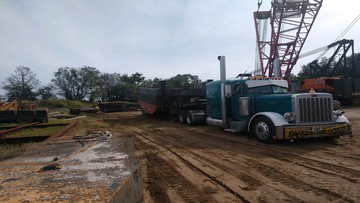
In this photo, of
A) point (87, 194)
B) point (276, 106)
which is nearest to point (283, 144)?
point (276, 106)

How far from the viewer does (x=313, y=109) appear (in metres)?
8.05

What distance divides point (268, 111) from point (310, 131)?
1.47 m

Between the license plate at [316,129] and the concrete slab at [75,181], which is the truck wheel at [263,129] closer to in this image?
the license plate at [316,129]

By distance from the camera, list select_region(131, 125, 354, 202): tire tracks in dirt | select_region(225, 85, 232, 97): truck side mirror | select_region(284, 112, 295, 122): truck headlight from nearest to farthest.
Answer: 1. select_region(131, 125, 354, 202): tire tracks in dirt
2. select_region(284, 112, 295, 122): truck headlight
3. select_region(225, 85, 232, 97): truck side mirror

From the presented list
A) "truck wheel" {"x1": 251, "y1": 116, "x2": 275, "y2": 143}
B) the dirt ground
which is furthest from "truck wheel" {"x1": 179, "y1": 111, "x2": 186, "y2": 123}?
the dirt ground

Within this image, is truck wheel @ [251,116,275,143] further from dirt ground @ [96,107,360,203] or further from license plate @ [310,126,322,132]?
license plate @ [310,126,322,132]

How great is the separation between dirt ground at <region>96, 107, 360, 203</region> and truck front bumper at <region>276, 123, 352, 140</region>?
250 mm

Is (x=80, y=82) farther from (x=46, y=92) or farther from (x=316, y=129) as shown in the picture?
(x=316, y=129)

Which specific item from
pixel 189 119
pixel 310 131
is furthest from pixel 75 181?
pixel 189 119

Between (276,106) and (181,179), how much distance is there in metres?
4.99

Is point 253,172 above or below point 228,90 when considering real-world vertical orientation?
below

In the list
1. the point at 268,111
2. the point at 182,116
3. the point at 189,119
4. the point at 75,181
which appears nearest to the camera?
the point at 75,181

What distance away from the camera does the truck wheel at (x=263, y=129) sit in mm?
7971

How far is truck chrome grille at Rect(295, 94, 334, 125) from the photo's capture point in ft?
26.0
